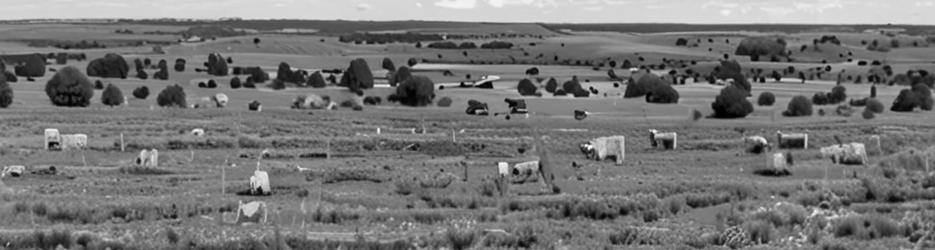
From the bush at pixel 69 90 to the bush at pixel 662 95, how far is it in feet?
80.8

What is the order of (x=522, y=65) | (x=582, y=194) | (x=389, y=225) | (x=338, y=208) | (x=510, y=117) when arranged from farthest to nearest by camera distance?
(x=522, y=65), (x=510, y=117), (x=582, y=194), (x=338, y=208), (x=389, y=225)

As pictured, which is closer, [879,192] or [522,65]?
[879,192]

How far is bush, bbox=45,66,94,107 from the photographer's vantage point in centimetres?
4884

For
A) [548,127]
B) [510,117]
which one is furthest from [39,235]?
[510,117]

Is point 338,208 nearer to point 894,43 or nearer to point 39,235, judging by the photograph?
point 39,235

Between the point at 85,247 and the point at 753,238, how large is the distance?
8737mm

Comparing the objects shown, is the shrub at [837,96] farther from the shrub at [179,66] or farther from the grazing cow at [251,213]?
the shrub at [179,66]

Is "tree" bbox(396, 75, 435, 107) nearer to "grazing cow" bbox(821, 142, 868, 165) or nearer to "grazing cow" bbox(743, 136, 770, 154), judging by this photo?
"grazing cow" bbox(743, 136, 770, 154)

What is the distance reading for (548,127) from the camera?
132 feet

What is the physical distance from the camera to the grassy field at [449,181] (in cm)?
1616

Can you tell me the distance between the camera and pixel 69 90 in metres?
49.1

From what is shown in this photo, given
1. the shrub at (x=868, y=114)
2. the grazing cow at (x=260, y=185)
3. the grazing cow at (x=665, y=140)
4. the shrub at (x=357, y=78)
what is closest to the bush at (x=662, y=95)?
the shrub at (x=868, y=114)

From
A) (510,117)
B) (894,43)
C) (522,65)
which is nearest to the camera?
(510,117)

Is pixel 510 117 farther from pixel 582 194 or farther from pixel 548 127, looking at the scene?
pixel 582 194
